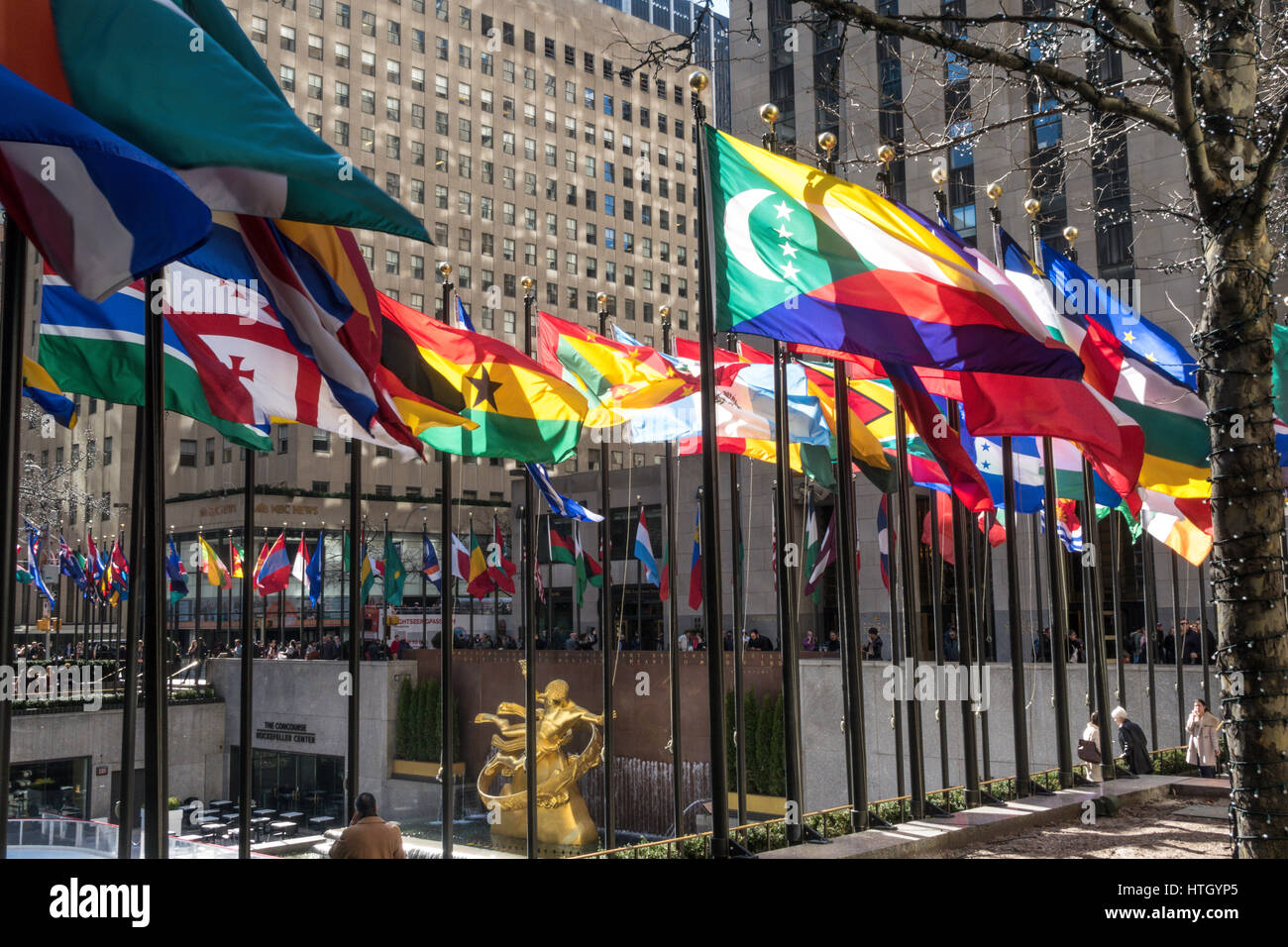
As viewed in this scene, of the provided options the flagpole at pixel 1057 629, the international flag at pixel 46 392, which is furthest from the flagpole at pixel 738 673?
the international flag at pixel 46 392

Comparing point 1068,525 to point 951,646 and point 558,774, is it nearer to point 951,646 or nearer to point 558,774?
point 951,646

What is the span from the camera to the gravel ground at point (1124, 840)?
1180 cm

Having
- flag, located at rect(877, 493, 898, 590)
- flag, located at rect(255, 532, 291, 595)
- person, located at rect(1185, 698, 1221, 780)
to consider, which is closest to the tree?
flag, located at rect(877, 493, 898, 590)

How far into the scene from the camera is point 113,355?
12430 mm

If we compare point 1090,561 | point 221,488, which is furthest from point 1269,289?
point 221,488

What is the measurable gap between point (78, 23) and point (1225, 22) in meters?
8.07

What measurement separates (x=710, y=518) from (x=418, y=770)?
33.3m

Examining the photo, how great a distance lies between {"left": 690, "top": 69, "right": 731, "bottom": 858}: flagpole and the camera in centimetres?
1067

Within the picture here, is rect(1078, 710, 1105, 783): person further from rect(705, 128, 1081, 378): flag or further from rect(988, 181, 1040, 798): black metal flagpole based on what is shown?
rect(705, 128, 1081, 378): flag

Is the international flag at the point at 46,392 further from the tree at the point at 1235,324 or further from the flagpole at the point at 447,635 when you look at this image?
the tree at the point at 1235,324

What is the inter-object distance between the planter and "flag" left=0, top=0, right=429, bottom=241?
35.8m

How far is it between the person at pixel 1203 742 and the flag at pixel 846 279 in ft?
37.7
